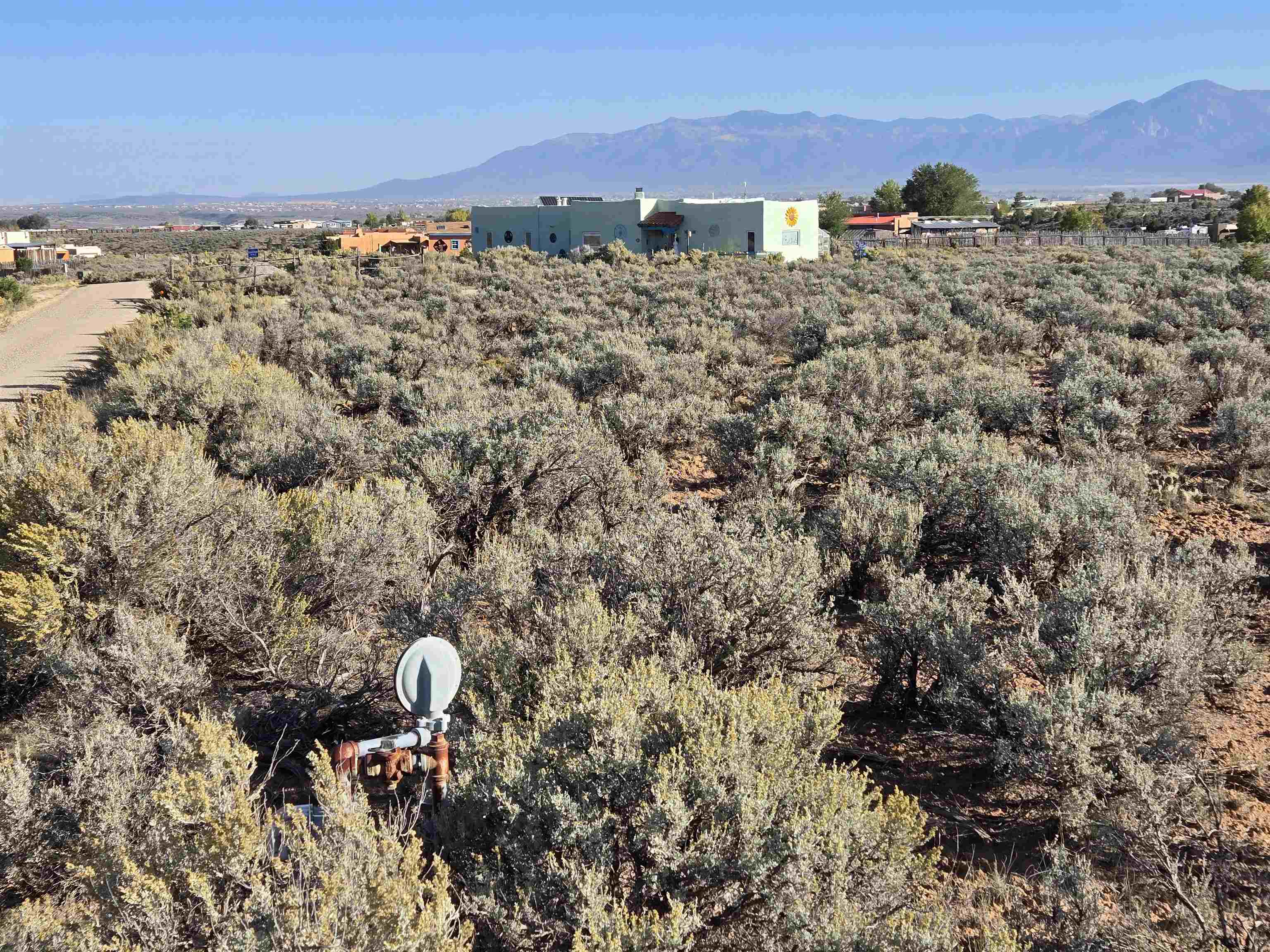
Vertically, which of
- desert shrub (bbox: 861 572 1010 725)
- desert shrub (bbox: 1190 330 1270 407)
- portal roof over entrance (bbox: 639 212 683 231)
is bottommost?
desert shrub (bbox: 861 572 1010 725)

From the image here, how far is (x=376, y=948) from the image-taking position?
9.58 ft

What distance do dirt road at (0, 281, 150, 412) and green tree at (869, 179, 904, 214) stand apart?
6942 cm

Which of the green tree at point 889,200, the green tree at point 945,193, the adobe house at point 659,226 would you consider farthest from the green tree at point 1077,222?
the adobe house at point 659,226

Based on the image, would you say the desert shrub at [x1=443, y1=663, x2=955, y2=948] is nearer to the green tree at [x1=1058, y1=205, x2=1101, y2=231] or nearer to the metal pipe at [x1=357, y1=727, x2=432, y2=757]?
the metal pipe at [x1=357, y1=727, x2=432, y2=757]

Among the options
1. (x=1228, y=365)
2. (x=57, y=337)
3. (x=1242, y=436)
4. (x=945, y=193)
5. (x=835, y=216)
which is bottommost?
(x=1242, y=436)

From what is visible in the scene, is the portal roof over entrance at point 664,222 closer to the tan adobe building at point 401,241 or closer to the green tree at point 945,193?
the tan adobe building at point 401,241

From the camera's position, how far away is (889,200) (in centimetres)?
8988

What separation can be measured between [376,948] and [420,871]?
388 millimetres

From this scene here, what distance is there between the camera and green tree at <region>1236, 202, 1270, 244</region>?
154 feet

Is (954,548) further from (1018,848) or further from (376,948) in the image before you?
(376,948)

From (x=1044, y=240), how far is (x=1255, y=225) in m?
10.3

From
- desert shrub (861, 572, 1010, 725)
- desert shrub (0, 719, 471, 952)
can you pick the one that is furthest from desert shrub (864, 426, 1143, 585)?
desert shrub (0, 719, 471, 952)

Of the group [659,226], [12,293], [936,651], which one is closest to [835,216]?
[659,226]

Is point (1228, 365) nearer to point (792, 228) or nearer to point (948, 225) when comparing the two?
point (792, 228)
